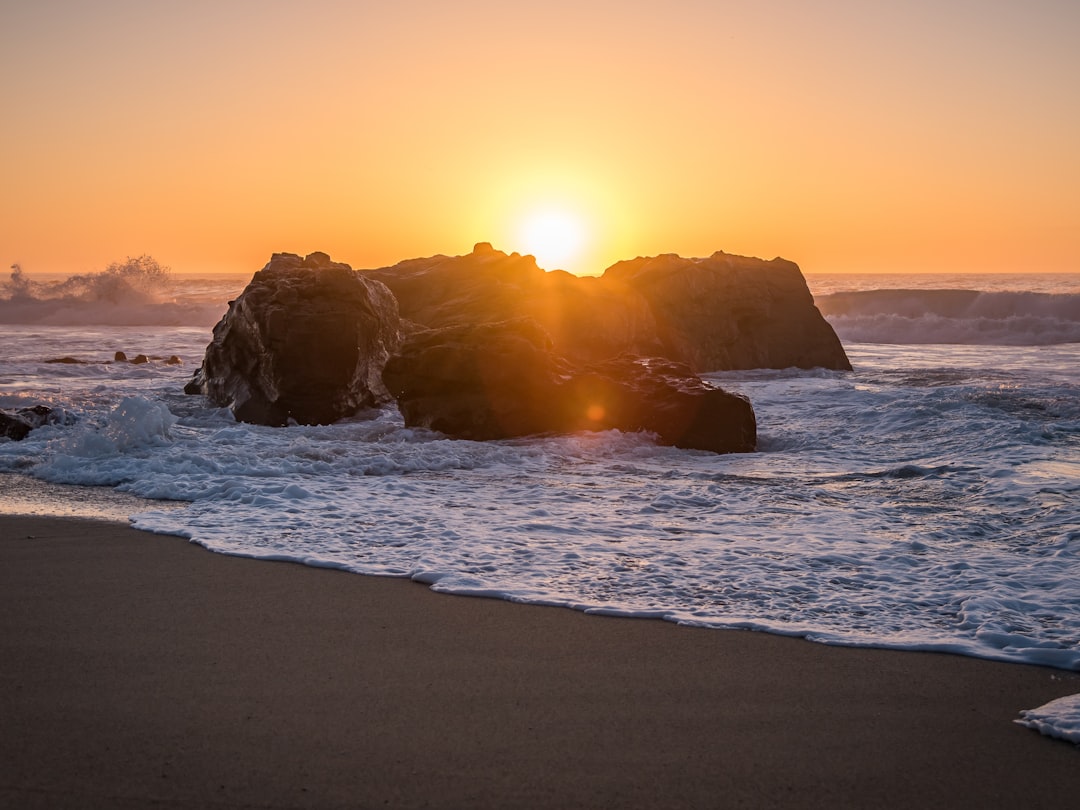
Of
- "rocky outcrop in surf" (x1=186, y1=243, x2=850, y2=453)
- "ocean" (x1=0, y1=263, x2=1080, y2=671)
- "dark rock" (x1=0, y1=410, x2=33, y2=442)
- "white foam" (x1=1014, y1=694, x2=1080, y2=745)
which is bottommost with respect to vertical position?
"white foam" (x1=1014, y1=694, x2=1080, y2=745)

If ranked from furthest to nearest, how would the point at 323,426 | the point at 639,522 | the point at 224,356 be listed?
the point at 224,356
the point at 323,426
the point at 639,522

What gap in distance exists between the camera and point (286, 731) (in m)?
3.08

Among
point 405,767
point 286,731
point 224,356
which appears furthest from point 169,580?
point 224,356

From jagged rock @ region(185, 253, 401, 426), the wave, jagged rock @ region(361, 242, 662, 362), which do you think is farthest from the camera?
the wave

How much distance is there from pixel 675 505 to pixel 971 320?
29.2 m

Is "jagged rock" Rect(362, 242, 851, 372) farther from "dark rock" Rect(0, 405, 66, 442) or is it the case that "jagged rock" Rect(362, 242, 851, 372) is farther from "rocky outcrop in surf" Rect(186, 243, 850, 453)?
"dark rock" Rect(0, 405, 66, 442)

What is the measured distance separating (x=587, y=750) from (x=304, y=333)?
9523mm

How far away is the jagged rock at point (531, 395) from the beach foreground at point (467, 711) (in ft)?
18.6

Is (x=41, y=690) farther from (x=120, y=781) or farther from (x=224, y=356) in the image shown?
(x=224, y=356)

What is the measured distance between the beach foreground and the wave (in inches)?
1090

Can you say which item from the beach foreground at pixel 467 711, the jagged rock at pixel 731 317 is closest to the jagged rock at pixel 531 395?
the beach foreground at pixel 467 711

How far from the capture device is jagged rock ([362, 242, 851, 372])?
663 inches

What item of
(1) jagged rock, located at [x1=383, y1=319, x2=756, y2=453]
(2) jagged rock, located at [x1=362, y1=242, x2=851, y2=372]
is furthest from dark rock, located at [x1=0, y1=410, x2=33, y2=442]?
(2) jagged rock, located at [x1=362, y1=242, x2=851, y2=372]

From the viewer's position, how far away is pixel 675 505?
691 centimetres
